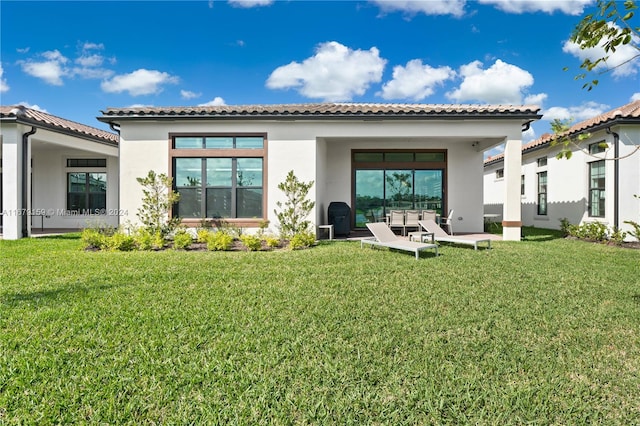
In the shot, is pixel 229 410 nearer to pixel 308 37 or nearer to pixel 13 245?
pixel 13 245

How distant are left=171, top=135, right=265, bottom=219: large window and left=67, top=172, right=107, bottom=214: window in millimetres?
8539

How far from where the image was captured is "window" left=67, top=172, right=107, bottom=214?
56.1ft

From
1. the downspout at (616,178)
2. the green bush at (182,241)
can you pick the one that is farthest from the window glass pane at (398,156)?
the green bush at (182,241)

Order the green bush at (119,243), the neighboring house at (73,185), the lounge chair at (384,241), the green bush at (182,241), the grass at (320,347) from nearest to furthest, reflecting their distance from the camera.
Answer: the grass at (320,347), the lounge chair at (384,241), the green bush at (119,243), the green bush at (182,241), the neighboring house at (73,185)

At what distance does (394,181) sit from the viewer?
48.5 ft

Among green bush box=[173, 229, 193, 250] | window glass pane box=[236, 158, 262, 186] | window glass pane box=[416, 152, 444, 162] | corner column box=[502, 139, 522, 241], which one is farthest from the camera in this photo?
window glass pane box=[416, 152, 444, 162]

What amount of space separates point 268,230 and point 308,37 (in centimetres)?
859

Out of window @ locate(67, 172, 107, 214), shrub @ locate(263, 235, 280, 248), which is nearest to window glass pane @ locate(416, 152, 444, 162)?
shrub @ locate(263, 235, 280, 248)

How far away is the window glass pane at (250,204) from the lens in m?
11.6

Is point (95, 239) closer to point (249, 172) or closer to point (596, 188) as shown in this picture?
point (249, 172)

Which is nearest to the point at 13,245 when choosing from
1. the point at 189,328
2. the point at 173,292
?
the point at 173,292

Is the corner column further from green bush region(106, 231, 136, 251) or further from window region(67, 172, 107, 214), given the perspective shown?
window region(67, 172, 107, 214)

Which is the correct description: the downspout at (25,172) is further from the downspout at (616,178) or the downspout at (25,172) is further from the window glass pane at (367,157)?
the downspout at (616,178)

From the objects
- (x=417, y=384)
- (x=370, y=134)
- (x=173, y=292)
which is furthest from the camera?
(x=370, y=134)
